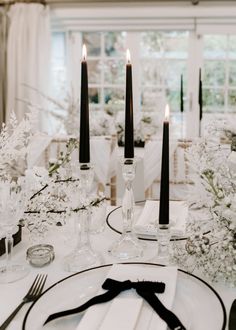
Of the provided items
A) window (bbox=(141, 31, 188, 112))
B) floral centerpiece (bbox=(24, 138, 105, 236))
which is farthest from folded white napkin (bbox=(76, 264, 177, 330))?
window (bbox=(141, 31, 188, 112))

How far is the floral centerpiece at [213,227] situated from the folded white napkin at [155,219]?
0.63ft

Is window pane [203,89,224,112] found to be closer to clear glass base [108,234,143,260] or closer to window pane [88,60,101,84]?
window pane [88,60,101,84]

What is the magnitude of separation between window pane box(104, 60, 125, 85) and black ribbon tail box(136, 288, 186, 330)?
342cm

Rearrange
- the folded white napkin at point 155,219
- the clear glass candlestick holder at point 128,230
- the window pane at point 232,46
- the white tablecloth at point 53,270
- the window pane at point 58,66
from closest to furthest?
1. the white tablecloth at point 53,270
2. the clear glass candlestick holder at point 128,230
3. the folded white napkin at point 155,219
4. the window pane at point 232,46
5. the window pane at point 58,66

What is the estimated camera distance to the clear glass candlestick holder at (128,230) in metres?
1.15

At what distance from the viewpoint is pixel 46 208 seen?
1.12 metres

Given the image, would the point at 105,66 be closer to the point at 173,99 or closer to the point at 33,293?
the point at 173,99

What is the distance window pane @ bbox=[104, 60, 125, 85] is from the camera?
4121mm

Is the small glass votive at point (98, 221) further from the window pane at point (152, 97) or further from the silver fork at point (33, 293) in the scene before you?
the window pane at point (152, 97)

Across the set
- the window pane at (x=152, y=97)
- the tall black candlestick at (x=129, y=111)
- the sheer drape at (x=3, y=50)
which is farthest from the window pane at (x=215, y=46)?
the tall black candlestick at (x=129, y=111)

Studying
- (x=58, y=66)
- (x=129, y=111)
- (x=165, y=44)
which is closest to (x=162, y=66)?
(x=165, y=44)

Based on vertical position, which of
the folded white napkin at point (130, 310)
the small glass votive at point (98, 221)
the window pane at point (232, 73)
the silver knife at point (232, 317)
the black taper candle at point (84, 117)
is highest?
the window pane at point (232, 73)

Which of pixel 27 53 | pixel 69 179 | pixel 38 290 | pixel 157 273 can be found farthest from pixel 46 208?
pixel 27 53

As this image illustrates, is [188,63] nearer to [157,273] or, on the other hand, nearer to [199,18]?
[199,18]
